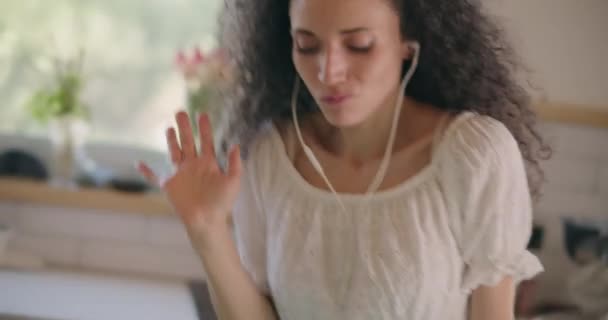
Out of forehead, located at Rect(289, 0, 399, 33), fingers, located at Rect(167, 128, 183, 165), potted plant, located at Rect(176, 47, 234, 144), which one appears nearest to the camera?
forehead, located at Rect(289, 0, 399, 33)

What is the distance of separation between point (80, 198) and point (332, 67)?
101cm

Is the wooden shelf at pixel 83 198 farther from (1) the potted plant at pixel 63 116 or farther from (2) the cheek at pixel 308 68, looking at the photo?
(2) the cheek at pixel 308 68

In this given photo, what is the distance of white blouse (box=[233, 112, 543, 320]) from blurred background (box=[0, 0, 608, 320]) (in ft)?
1.84

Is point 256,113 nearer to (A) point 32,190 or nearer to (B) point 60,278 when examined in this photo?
(B) point 60,278

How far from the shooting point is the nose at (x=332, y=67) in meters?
0.75

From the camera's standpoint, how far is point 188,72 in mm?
1579

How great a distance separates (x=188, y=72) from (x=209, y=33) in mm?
175

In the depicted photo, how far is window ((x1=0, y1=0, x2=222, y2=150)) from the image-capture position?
1.69 meters

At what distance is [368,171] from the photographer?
2.82ft

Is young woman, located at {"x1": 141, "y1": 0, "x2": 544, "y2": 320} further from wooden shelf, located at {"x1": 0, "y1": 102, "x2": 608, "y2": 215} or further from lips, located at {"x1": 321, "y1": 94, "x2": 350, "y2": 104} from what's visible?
wooden shelf, located at {"x1": 0, "y1": 102, "x2": 608, "y2": 215}

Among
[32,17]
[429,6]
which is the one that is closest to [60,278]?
[32,17]

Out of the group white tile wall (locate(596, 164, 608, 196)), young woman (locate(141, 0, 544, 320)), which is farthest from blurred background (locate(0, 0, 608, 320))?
young woman (locate(141, 0, 544, 320))

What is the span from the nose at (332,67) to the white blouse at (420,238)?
149 mm

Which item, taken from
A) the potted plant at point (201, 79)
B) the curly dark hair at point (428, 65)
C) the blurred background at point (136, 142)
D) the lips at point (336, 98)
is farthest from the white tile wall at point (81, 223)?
the lips at point (336, 98)
